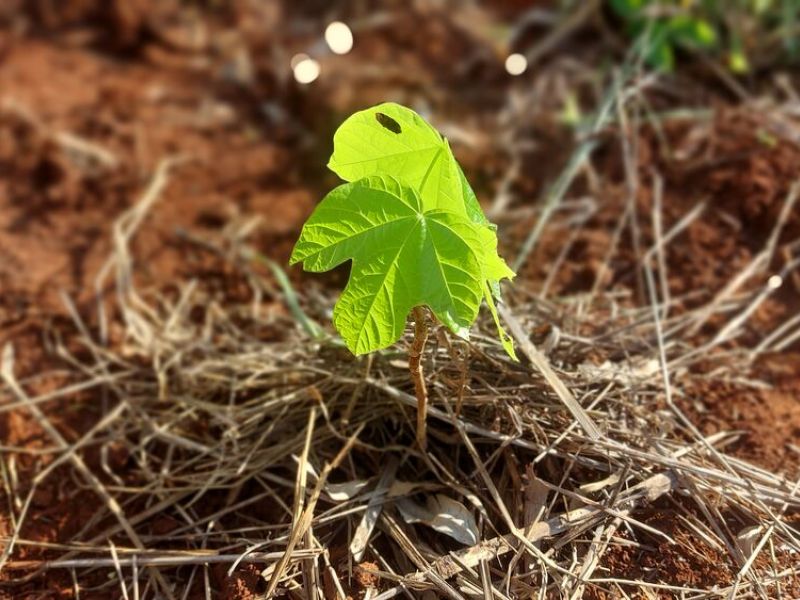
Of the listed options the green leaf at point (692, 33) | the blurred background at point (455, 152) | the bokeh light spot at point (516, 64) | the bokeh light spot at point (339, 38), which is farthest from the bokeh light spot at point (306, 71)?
the green leaf at point (692, 33)

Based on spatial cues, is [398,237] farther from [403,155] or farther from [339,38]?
[339,38]

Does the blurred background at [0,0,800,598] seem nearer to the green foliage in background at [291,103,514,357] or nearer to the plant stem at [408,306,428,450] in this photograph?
the plant stem at [408,306,428,450]

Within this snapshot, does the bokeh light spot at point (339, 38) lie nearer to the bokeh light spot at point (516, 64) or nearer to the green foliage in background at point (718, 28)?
the bokeh light spot at point (516, 64)

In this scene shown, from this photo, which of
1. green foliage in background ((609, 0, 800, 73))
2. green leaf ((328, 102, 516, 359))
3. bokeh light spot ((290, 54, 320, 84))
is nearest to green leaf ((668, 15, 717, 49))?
green foliage in background ((609, 0, 800, 73))

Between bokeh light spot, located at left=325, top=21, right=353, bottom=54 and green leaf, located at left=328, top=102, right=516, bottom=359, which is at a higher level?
bokeh light spot, located at left=325, top=21, right=353, bottom=54

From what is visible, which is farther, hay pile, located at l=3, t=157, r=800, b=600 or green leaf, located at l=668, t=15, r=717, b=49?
green leaf, located at l=668, t=15, r=717, b=49

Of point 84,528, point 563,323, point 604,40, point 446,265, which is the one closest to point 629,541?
point 563,323

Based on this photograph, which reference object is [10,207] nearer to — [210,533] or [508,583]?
[210,533]
